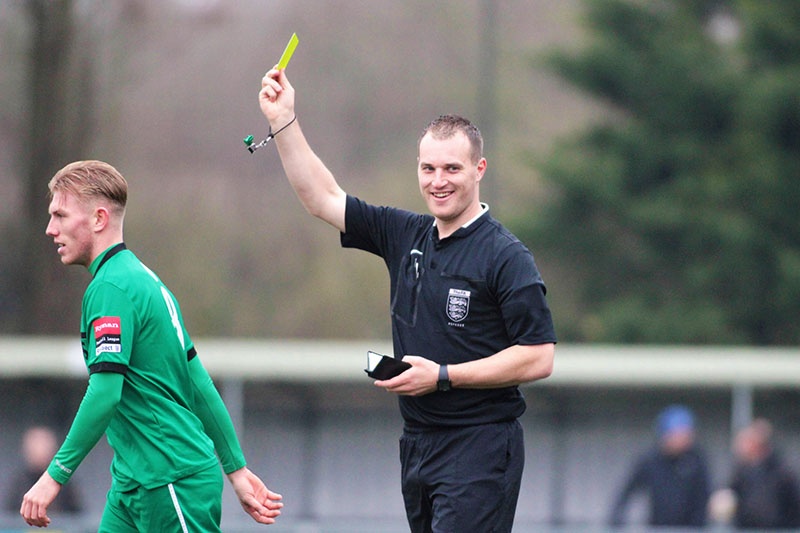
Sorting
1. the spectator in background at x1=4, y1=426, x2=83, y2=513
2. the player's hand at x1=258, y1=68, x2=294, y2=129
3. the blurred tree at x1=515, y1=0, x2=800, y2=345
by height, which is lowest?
the spectator in background at x1=4, y1=426, x2=83, y2=513

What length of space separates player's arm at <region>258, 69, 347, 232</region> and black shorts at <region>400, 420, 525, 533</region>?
3.16 ft

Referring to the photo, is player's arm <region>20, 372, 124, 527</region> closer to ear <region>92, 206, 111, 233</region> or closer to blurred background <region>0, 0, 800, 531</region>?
ear <region>92, 206, 111, 233</region>

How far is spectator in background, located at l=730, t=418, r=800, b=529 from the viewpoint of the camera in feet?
30.6

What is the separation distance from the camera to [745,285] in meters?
17.4

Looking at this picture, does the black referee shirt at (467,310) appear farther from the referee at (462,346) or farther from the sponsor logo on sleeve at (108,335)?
the sponsor logo on sleeve at (108,335)

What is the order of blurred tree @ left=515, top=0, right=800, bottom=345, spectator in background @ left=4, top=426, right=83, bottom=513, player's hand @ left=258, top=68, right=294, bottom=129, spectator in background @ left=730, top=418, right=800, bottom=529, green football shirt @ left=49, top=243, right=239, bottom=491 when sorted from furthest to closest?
blurred tree @ left=515, top=0, right=800, bottom=345, spectator in background @ left=4, top=426, right=83, bottom=513, spectator in background @ left=730, top=418, right=800, bottom=529, player's hand @ left=258, top=68, right=294, bottom=129, green football shirt @ left=49, top=243, right=239, bottom=491

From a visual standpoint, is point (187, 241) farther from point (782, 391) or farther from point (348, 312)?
point (782, 391)

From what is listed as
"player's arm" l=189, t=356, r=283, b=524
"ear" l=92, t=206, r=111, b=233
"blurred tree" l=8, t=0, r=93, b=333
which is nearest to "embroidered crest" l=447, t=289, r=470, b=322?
"player's arm" l=189, t=356, r=283, b=524

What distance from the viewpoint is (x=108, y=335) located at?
3.86 meters

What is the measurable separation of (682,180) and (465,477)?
14.6 meters

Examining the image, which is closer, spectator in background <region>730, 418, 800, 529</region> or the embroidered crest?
the embroidered crest

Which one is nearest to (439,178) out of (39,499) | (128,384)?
(128,384)

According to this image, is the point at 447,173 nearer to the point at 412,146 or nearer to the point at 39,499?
the point at 39,499

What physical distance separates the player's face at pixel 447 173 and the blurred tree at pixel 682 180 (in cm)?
1354
